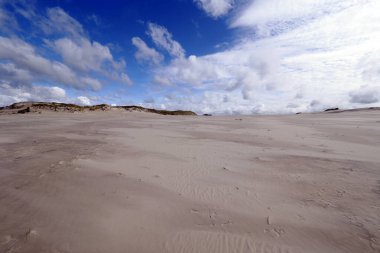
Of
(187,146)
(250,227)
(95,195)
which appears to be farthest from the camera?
(187,146)

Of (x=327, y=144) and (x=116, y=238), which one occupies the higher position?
(x=327, y=144)

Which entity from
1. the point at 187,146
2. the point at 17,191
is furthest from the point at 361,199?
the point at 17,191

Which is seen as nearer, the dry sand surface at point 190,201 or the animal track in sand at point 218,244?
the animal track in sand at point 218,244

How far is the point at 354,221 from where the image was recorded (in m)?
3.92

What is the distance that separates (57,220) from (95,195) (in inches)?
36.3

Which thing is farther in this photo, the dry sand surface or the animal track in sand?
the dry sand surface

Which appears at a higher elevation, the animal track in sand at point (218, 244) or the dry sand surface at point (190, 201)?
the dry sand surface at point (190, 201)

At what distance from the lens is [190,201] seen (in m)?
4.71

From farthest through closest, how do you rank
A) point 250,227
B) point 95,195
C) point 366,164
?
point 366,164, point 95,195, point 250,227

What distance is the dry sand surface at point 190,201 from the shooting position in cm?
354

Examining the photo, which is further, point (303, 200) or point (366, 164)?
point (366, 164)

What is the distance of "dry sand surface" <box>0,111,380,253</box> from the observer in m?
3.54

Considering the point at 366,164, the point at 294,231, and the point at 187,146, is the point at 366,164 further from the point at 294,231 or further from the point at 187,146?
the point at 187,146

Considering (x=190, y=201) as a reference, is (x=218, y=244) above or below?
below
